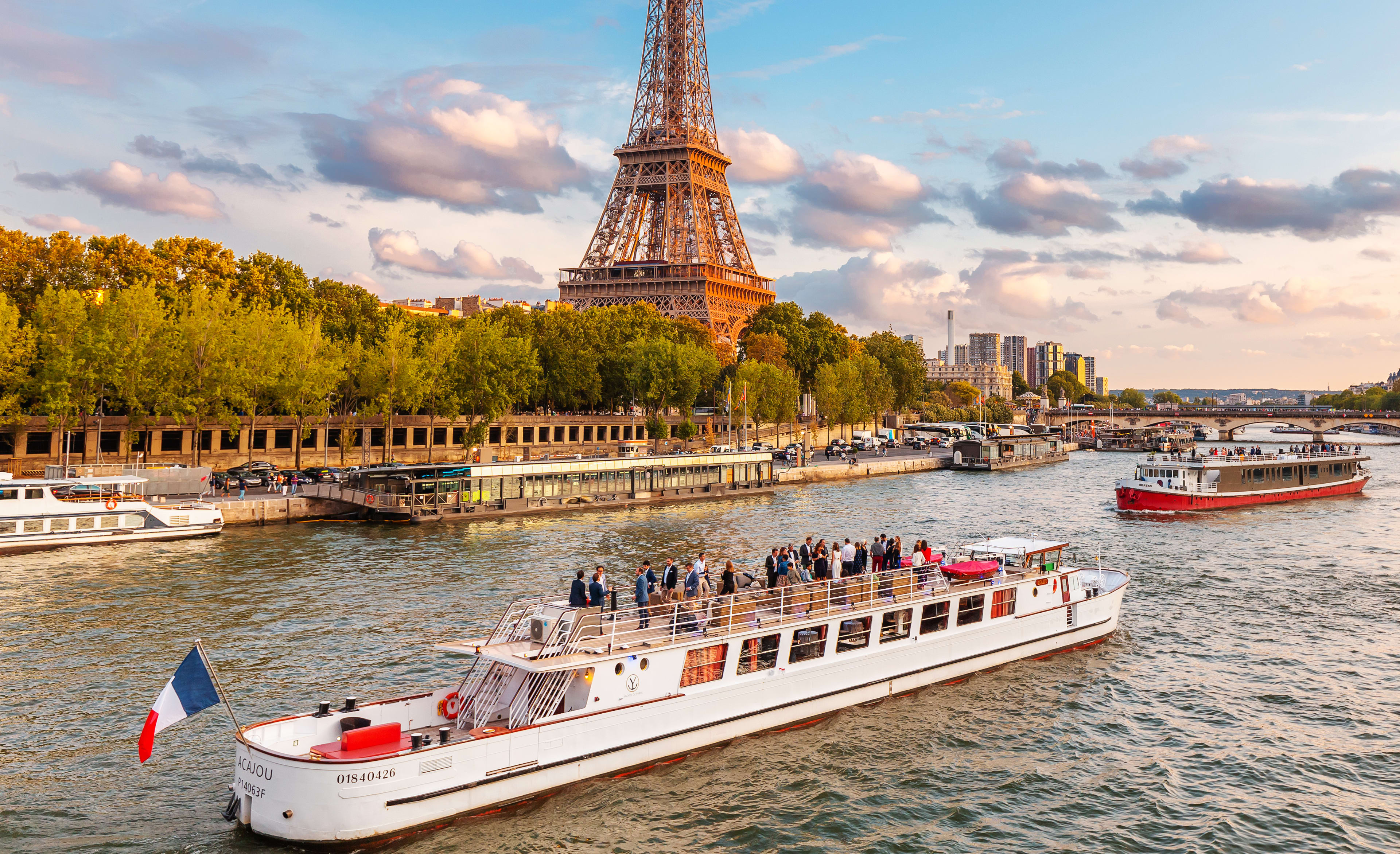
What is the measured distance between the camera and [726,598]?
2081 cm

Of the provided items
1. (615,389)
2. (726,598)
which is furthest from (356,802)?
(615,389)

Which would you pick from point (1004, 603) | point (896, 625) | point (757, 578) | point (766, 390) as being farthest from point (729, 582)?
point (766, 390)

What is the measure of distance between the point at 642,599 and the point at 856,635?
5753 millimetres

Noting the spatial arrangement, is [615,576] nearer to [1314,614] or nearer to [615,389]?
[1314,614]

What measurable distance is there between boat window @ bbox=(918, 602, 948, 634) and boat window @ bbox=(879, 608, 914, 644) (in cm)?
41

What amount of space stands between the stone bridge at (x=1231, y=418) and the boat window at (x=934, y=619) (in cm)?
13421

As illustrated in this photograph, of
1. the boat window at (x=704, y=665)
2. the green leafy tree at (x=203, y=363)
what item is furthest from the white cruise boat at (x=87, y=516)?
the boat window at (x=704, y=665)

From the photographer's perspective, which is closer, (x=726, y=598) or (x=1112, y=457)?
Answer: (x=726, y=598)

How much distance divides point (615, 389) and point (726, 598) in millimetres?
81616

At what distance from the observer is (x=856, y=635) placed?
74.9ft

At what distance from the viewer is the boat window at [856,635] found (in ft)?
75.0

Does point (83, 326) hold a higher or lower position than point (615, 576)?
higher

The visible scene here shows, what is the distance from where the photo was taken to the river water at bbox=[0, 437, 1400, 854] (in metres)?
16.9

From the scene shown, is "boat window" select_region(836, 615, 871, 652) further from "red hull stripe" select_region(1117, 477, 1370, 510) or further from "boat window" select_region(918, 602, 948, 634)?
"red hull stripe" select_region(1117, 477, 1370, 510)
